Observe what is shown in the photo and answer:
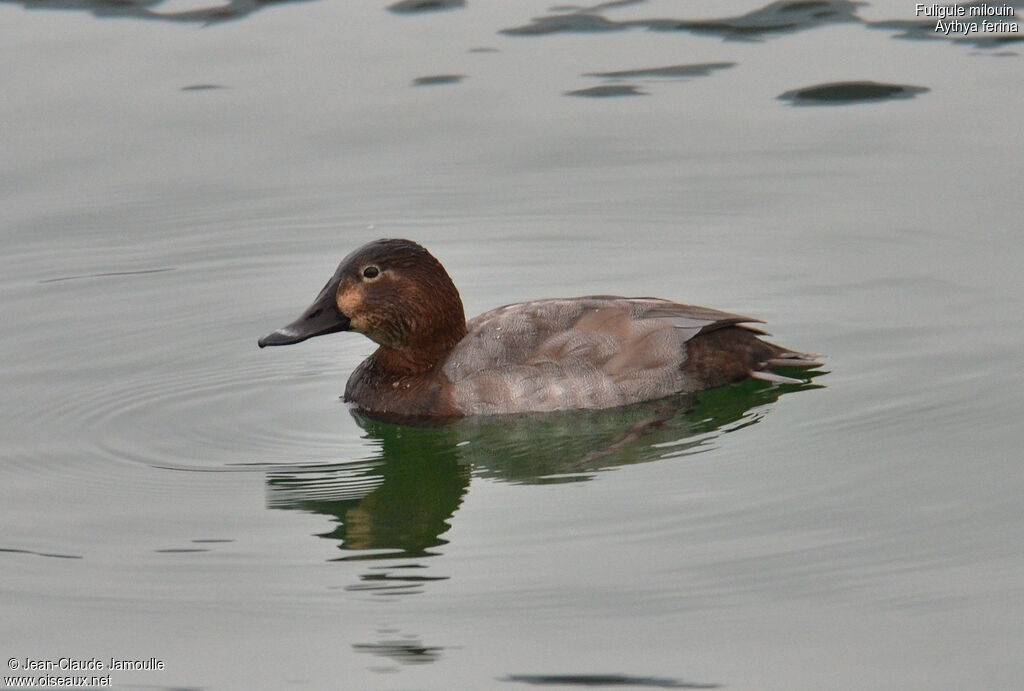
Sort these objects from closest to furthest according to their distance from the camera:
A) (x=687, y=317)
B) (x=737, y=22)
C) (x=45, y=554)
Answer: (x=45, y=554) < (x=687, y=317) < (x=737, y=22)

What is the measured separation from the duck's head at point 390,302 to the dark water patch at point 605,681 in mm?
3328

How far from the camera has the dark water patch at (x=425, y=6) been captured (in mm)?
15258

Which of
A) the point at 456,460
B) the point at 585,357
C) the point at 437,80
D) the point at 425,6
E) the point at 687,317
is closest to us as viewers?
the point at 456,460

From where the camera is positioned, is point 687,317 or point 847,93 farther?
point 847,93

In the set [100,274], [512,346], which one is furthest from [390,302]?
[100,274]

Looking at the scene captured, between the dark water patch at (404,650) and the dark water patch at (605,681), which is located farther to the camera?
the dark water patch at (404,650)

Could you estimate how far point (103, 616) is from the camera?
682cm

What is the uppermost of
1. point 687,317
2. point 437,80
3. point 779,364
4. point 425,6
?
point 425,6

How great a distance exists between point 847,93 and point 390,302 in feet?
18.3

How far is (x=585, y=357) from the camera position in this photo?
8.98 meters

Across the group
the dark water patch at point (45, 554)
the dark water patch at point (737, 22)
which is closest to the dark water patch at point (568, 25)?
the dark water patch at point (737, 22)

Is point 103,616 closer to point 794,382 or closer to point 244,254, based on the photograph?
point 794,382

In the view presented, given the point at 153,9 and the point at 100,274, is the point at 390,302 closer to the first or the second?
the point at 100,274

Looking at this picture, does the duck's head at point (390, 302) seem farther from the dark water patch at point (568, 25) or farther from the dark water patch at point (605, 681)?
the dark water patch at point (568, 25)
